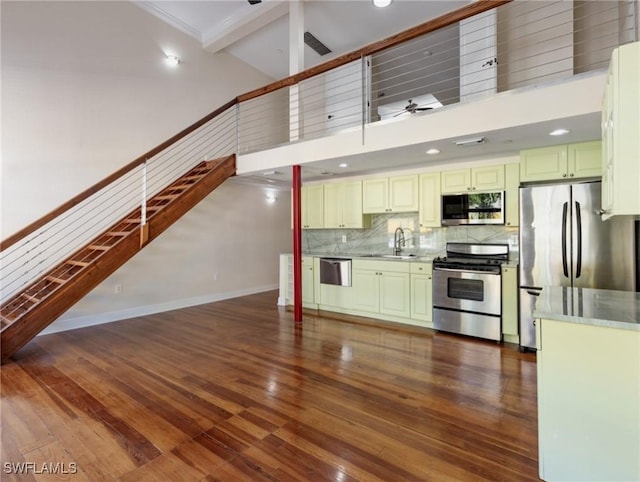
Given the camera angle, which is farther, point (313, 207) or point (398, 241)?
point (313, 207)

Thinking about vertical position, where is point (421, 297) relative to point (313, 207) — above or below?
below

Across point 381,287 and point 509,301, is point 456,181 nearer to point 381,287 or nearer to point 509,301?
point 509,301

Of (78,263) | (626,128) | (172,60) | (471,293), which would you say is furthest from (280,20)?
(626,128)

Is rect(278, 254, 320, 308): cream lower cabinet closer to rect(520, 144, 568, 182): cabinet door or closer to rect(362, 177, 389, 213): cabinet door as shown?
rect(362, 177, 389, 213): cabinet door

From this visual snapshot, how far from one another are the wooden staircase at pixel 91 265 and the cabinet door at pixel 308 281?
1.89 meters

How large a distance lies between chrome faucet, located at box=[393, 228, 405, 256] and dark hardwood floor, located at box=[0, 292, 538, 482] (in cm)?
154

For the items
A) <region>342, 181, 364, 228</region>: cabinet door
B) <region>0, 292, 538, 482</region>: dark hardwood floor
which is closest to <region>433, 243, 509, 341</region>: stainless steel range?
<region>0, 292, 538, 482</region>: dark hardwood floor

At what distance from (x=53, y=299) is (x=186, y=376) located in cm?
166

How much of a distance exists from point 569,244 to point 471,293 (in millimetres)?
1106

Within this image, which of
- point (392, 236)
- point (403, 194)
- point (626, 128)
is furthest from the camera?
point (392, 236)

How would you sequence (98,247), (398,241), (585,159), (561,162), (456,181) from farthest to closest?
(398,241), (456,181), (98,247), (561,162), (585,159)

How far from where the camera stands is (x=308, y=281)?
215 inches

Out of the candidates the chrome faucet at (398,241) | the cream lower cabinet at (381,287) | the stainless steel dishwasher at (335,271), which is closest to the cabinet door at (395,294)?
the cream lower cabinet at (381,287)

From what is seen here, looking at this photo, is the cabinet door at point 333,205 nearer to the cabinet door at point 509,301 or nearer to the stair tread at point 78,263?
the cabinet door at point 509,301
